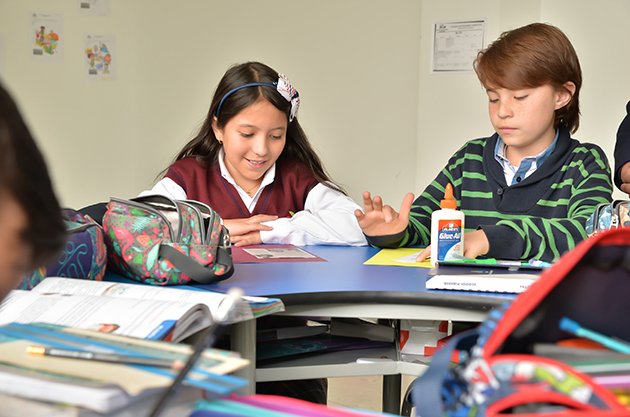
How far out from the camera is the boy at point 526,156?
6.04 ft

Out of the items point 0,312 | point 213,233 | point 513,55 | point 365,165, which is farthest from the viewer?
point 365,165

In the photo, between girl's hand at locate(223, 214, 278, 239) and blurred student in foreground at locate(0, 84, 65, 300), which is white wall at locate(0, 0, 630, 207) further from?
blurred student in foreground at locate(0, 84, 65, 300)

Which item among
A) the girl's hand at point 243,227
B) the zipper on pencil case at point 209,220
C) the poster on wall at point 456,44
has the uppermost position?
the poster on wall at point 456,44

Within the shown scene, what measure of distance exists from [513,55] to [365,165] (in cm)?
178

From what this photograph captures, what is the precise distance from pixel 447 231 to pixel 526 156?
511mm

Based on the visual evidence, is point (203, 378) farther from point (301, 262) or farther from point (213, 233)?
point (301, 262)

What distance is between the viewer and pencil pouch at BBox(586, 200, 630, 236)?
55.1 inches

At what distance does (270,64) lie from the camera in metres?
3.66

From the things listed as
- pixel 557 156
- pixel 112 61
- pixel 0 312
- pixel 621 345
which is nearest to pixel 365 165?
pixel 112 61

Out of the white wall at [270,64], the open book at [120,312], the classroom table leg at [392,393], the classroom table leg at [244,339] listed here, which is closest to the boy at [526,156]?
the classroom table leg at [392,393]

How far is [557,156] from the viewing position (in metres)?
1.90

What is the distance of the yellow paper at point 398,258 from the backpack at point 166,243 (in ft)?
1.17

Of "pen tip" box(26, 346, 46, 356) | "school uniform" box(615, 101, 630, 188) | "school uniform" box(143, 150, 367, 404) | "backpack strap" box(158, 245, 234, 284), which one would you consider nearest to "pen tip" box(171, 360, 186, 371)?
"pen tip" box(26, 346, 46, 356)

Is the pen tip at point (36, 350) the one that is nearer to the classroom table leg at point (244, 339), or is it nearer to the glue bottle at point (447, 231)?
the classroom table leg at point (244, 339)
